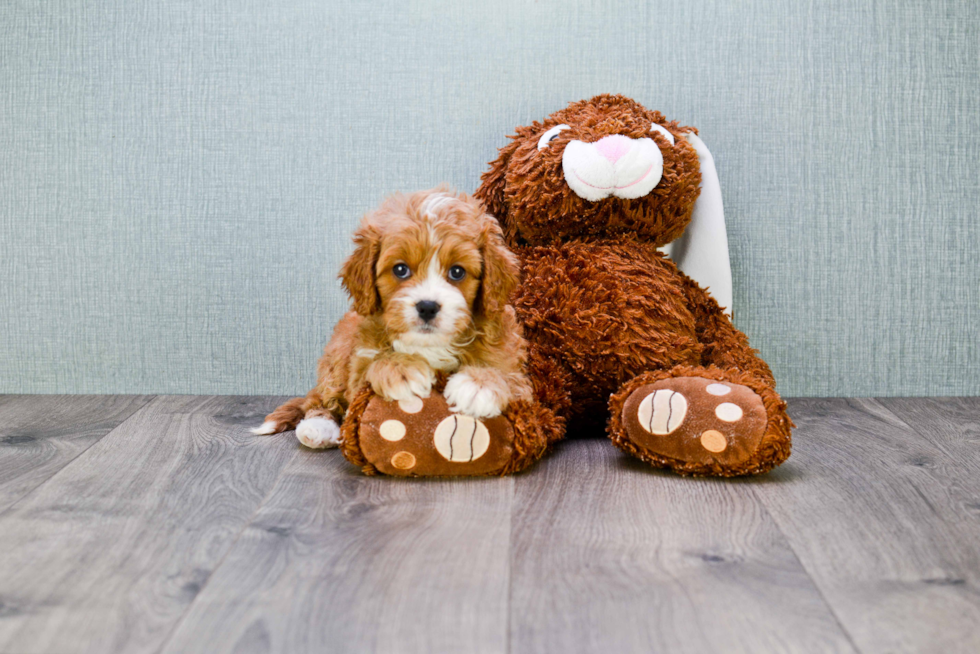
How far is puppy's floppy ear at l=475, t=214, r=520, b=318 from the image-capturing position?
1479mm

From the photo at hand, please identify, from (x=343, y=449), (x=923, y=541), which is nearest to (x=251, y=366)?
(x=343, y=449)

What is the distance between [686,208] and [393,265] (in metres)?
0.74

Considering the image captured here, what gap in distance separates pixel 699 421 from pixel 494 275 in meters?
0.45

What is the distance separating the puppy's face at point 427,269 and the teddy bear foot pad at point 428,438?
12cm

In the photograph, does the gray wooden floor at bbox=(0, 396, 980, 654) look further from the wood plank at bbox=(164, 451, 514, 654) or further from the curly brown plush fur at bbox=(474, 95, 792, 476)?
the curly brown plush fur at bbox=(474, 95, 792, 476)

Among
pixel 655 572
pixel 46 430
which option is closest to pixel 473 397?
pixel 655 572

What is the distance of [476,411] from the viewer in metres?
1.48

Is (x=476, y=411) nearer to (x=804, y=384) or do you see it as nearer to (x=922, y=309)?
(x=804, y=384)

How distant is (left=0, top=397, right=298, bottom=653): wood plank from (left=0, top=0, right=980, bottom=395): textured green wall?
1.46 feet

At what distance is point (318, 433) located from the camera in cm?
170

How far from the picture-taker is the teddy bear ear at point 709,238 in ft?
6.35

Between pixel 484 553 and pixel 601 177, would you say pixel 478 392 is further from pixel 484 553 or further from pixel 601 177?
pixel 601 177

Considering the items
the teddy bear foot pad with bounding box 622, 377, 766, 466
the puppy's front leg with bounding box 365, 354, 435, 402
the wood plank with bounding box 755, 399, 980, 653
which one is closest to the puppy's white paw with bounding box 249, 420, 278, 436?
the puppy's front leg with bounding box 365, 354, 435, 402

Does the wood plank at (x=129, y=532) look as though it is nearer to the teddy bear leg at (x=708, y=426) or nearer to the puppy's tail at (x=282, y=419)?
the puppy's tail at (x=282, y=419)
